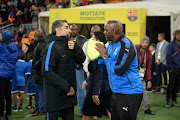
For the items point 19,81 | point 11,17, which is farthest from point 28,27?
point 19,81

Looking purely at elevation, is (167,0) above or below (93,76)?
above

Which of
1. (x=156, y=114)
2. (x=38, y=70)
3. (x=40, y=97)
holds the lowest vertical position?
(x=156, y=114)

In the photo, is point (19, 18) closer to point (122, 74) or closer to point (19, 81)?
point (19, 81)

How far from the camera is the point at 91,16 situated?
531 inches

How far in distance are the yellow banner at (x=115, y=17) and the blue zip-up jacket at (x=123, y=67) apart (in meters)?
8.70

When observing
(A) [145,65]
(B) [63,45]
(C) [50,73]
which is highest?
(B) [63,45]

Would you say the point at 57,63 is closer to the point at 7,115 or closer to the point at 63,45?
the point at 63,45

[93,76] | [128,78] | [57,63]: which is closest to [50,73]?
[57,63]

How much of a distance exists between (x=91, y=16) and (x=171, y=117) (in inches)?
259

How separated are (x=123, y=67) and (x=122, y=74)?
0.10m

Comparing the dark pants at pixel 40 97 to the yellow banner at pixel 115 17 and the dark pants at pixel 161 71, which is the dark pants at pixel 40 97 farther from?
the yellow banner at pixel 115 17

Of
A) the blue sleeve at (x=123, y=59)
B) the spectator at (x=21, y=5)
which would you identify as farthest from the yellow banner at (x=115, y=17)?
the blue sleeve at (x=123, y=59)

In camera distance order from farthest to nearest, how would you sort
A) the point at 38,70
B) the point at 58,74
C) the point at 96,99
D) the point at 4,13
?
the point at 4,13
the point at 38,70
the point at 96,99
the point at 58,74

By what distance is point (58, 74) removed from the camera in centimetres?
→ 454
